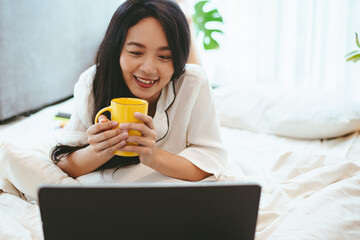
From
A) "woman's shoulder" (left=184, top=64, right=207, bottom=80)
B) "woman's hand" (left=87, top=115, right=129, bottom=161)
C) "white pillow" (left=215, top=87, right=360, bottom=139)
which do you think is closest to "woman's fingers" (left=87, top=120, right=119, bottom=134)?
"woman's hand" (left=87, top=115, right=129, bottom=161)

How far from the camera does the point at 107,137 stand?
2.74 feet

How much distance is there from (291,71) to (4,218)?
251 cm

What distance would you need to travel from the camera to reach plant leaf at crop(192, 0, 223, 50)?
9.87 feet

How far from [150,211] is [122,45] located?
607mm

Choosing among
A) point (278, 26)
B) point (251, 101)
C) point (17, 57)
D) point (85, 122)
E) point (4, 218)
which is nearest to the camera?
point (4, 218)

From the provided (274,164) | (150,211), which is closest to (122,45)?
(150,211)

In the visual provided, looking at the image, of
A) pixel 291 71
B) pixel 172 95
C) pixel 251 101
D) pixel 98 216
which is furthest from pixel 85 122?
pixel 291 71

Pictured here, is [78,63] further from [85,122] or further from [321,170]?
[321,170]

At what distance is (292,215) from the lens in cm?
91

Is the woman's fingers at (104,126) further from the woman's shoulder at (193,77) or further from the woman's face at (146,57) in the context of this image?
the woman's shoulder at (193,77)

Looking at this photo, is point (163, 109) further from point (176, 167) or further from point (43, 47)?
point (43, 47)

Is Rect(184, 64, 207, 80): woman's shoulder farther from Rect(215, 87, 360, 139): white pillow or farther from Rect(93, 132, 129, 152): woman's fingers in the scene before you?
Rect(215, 87, 360, 139): white pillow

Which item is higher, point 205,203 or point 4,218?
point 205,203

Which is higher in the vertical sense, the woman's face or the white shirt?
the woman's face
